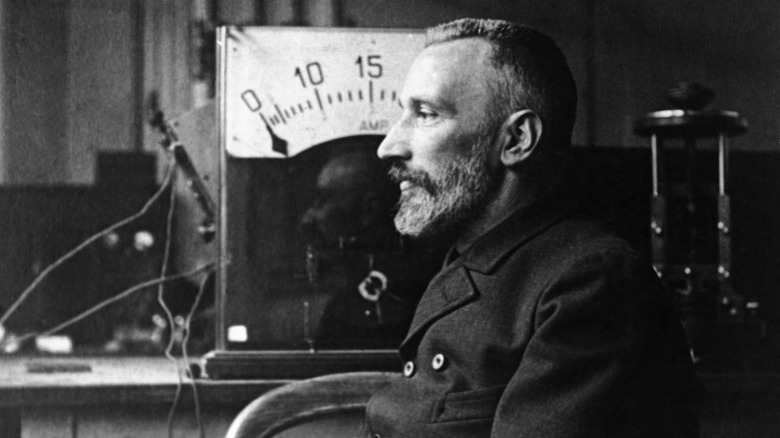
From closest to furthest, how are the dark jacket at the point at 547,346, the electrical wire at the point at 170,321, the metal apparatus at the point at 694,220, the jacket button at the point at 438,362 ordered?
1. the dark jacket at the point at 547,346
2. the jacket button at the point at 438,362
3. the electrical wire at the point at 170,321
4. the metal apparatus at the point at 694,220

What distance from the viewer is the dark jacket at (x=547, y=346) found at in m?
0.86

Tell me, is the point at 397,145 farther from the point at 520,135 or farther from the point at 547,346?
the point at 547,346

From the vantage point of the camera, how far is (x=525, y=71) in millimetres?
1077

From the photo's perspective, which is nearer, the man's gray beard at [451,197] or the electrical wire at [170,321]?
the man's gray beard at [451,197]

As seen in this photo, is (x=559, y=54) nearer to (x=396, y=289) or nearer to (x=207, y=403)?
(x=396, y=289)

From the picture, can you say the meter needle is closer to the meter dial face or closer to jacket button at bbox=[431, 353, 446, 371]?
the meter dial face

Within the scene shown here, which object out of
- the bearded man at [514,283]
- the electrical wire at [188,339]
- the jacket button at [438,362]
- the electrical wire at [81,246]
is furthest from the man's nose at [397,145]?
the electrical wire at [81,246]

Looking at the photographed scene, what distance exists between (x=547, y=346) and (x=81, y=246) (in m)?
1.17

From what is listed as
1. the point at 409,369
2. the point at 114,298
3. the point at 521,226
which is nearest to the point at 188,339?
the point at 114,298

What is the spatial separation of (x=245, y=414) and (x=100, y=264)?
79 cm

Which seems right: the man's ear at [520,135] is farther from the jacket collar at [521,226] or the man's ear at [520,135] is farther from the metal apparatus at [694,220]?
the metal apparatus at [694,220]

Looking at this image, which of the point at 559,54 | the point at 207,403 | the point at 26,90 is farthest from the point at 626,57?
the point at 26,90

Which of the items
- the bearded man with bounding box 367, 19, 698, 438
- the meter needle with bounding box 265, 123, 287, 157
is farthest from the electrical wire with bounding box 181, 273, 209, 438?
the bearded man with bounding box 367, 19, 698, 438

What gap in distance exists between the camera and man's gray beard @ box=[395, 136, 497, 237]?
110 centimetres
